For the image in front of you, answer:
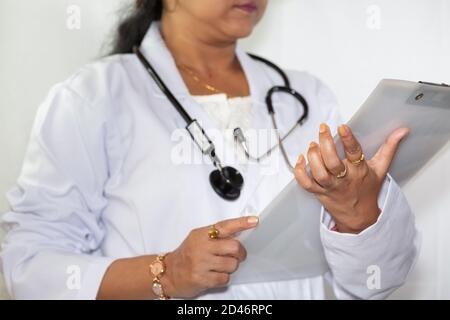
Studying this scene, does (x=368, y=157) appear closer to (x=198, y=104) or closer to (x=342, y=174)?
(x=342, y=174)

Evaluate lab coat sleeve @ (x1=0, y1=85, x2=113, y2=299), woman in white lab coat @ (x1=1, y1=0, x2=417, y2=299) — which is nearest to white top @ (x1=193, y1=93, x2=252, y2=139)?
woman in white lab coat @ (x1=1, y1=0, x2=417, y2=299)

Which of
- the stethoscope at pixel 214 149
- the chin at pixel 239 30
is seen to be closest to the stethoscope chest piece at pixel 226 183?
the stethoscope at pixel 214 149

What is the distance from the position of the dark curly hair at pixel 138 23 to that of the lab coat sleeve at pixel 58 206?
0.63ft

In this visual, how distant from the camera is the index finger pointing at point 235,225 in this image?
663mm

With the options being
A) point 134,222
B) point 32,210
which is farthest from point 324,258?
point 32,210

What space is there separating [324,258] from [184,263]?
21cm

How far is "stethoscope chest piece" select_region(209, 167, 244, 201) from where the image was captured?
2.70 feet

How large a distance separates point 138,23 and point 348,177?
514 mm

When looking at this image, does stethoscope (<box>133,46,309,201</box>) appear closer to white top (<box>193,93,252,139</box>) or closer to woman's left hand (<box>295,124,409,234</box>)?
white top (<box>193,93,252,139</box>)

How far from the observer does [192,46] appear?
0.96 meters

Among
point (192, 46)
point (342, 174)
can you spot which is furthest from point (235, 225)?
point (192, 46)

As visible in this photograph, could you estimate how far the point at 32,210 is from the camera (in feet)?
2.61

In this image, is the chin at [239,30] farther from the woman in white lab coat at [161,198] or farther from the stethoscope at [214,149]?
the stethoscope at [214,149]
